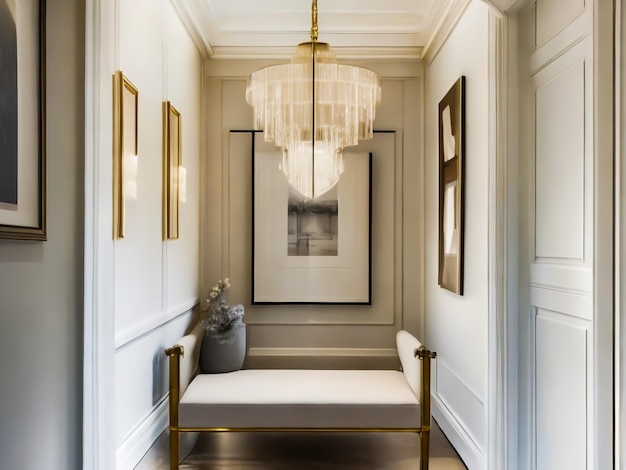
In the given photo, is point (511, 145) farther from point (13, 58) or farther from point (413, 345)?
point (13, 58)

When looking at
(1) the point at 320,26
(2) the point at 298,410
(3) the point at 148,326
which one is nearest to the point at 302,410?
(2) the point at 298,410

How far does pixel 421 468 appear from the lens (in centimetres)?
231

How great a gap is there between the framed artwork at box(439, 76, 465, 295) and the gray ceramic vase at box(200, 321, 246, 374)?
4.45 ft

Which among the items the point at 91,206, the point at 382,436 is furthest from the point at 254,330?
the point at 91,206

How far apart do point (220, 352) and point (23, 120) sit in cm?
195

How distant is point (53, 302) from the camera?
4.73ft

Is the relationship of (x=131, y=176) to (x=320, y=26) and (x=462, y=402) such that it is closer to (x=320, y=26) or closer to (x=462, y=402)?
(x=320, y=26)

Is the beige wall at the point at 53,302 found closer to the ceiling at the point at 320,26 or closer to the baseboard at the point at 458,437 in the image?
the ceiling at the point at 320,26

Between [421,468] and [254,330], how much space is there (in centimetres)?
164

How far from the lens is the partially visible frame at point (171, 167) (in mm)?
2580

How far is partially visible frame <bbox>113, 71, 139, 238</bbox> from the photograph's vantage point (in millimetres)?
1865

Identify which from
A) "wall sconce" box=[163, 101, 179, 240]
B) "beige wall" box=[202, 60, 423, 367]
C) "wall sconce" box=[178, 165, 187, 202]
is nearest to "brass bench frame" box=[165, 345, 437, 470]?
"wall sconce" box=[163, 101, 179, 240]

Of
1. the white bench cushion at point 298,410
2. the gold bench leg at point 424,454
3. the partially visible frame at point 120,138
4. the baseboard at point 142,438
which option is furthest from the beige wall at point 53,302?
the gold bench leg at point 424,454

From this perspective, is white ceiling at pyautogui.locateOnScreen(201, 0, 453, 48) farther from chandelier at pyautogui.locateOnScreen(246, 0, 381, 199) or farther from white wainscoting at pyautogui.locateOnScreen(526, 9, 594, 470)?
white wainscoting at pyautogui.locateOnScreen(526, 9, 594, 470)
